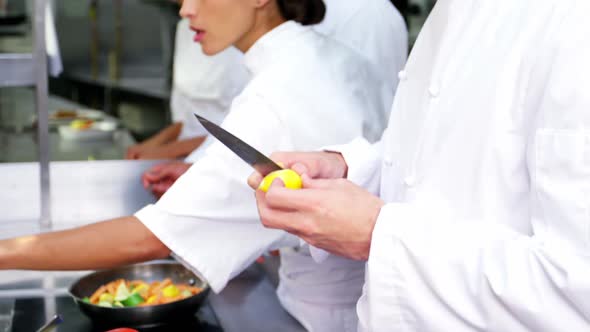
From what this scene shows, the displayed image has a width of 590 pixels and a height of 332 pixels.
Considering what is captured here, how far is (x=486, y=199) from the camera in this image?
38.3 inches

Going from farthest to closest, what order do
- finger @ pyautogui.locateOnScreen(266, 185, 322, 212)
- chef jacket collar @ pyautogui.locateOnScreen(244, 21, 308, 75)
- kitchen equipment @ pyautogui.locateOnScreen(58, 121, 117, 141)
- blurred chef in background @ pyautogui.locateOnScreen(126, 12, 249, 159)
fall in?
kitchen equipment @ pyautogui.locateOnScreen(58, 121, 117, 141) → blurred chef in background @ pyautogui.locateOnScreen(126, 12, 249, 159) → chef jacket collar @ pyautogui.locateOnScreen(244, 21, 308, 75) → finger @ pyautogui.locateOnScreen(266, 185, 322, 212)

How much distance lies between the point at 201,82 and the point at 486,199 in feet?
7.29

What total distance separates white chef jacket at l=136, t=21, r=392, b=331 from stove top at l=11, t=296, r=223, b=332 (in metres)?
0.09

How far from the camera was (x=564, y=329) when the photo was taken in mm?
869

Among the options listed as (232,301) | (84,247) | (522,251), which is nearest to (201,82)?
(232,301)

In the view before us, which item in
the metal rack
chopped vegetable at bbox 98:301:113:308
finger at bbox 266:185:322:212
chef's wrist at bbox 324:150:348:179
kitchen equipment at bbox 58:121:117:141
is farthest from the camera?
kitchen equipment at bbox 58:121:117:141

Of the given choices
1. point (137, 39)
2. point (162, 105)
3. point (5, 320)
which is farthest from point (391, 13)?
point (137, 39)

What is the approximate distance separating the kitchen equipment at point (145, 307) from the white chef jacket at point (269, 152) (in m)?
0.08

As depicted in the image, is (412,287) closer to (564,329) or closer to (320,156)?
(564,329)

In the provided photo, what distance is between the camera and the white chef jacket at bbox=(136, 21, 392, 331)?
144 centimetres

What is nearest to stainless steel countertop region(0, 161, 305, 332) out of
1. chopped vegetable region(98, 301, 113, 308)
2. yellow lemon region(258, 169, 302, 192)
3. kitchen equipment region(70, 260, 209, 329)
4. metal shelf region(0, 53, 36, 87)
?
kitchen equipment region(70, 260, 209, 329)

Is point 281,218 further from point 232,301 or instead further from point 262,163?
point 232,301

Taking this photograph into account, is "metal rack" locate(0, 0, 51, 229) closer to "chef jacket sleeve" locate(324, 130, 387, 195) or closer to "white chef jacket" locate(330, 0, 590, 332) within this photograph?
"chef jacket sleeve" locate(324, 130, 387, 195)

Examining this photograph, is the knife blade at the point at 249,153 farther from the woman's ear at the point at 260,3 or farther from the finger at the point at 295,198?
the woman's ear at the point at 260,3
